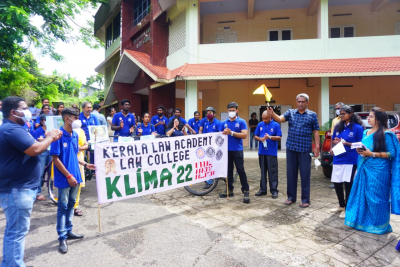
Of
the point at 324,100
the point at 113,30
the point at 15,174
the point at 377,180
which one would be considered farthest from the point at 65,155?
the point at 113,30

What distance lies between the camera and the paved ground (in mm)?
2992

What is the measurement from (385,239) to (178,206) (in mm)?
3256

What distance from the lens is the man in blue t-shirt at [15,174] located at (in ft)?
8.09

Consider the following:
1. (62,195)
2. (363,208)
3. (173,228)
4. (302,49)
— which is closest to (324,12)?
(302,49)

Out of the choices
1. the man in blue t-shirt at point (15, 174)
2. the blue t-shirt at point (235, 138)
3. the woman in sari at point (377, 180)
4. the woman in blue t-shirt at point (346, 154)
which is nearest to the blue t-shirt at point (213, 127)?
the blue t-shirt at point (235, 138)

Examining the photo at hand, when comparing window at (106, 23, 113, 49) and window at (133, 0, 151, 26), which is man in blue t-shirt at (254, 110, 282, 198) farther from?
window at (106, 23, 113, 49)

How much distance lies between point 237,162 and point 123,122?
130 inches

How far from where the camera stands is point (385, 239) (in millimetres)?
3484

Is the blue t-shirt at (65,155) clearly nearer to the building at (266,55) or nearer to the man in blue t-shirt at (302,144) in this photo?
the man in blue t-shirt at (302,144)

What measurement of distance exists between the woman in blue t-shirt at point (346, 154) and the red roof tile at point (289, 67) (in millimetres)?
6511

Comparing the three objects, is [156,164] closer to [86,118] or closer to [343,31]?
[86,118]

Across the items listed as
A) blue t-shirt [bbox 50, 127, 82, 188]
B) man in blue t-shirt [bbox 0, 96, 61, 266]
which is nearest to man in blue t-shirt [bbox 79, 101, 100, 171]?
blue t-shirt [bbox 50, 127, 82, 188]

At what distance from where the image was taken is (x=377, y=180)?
3617mm

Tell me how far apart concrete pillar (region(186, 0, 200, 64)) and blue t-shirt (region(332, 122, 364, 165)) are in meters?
8.50
